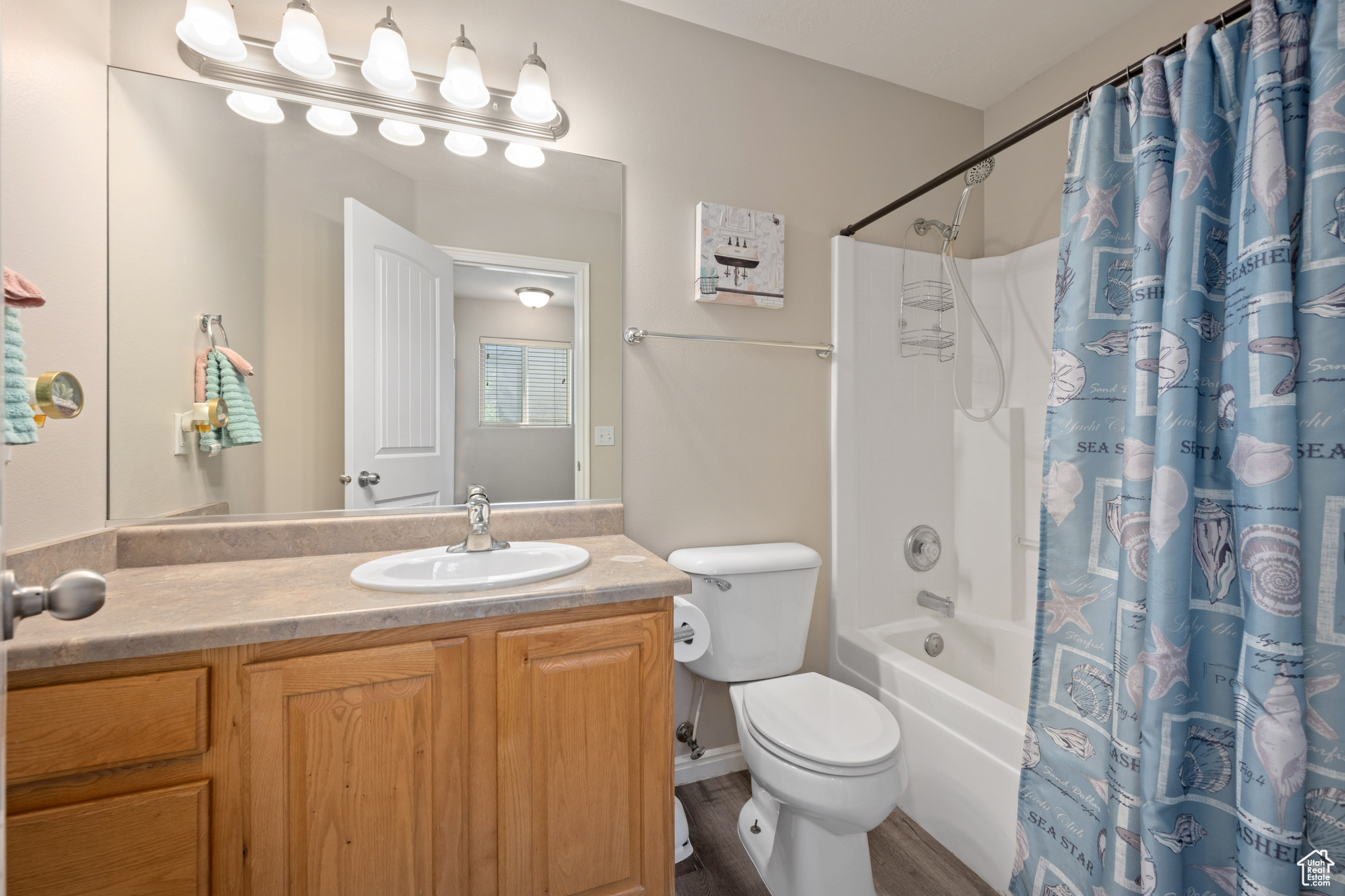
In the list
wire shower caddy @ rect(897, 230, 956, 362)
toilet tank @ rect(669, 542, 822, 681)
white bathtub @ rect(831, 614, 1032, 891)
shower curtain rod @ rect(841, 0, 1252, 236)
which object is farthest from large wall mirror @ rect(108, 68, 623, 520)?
wire shower caddy @ rect(897, 230, 956, 362)

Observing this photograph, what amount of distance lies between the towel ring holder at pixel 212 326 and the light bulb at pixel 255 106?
20.2 inches

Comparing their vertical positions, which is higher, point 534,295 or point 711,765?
point 534,295

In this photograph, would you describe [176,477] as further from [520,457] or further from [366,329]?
[520,457]

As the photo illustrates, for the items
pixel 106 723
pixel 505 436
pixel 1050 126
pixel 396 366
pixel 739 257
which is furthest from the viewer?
pixel 1050 126

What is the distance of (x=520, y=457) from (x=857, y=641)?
1.29 meters

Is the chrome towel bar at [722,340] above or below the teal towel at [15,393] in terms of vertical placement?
above

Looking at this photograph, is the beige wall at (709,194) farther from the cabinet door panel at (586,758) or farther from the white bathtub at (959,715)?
the cabinet door panel at (586,758)

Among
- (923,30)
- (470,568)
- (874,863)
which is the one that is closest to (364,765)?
(470,568)

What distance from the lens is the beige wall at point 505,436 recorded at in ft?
5.41

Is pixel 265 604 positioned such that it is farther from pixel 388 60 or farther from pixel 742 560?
pixel 388 60

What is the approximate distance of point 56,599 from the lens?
23.5 inches

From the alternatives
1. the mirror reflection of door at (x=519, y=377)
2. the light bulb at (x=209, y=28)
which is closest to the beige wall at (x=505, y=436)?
the mirror reflection of door at (x=519, y=377)

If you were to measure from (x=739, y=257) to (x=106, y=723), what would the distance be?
6.09 ft

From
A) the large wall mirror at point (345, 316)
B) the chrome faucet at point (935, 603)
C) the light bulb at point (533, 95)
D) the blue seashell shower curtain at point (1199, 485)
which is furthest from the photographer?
the chrome faucet at point (935, 603)
